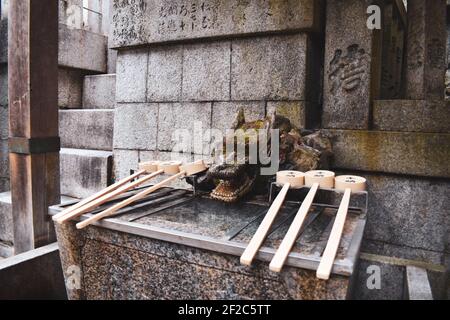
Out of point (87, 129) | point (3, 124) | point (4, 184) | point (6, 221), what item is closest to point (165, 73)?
point (87, 129)

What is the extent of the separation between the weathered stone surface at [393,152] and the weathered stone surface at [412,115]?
135 mm

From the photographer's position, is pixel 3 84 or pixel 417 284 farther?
pixel 3 84

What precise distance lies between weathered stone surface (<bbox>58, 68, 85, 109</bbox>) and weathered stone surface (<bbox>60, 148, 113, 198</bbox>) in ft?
6.67

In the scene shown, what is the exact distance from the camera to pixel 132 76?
588 centimetres

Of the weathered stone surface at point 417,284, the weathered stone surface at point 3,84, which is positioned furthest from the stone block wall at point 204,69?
the weathered stone surface at point 3,84

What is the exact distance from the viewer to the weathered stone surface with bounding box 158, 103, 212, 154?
5.19 meters

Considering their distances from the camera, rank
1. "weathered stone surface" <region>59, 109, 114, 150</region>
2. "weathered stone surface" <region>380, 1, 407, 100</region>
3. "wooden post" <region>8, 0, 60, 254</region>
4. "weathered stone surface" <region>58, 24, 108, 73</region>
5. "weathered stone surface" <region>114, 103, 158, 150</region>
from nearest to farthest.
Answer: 1. "wooden post" <region>8, 0, 60, 254</region>
2. "weathered stone surface" <region>380, 1, 407, 100</region>
3. "weathered stone surface" <region>114, 103, 158, 150</region>
4. "weathered stone surface" <region>59, 109, 114, 150</region>
5. "weathered stone surface" <region>58, 24, 108, 73</region>

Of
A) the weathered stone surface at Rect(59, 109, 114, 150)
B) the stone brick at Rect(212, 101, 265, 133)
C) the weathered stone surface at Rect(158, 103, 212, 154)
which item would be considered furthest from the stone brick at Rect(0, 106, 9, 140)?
the stone brick at Rect(212, 101, 265, 133)

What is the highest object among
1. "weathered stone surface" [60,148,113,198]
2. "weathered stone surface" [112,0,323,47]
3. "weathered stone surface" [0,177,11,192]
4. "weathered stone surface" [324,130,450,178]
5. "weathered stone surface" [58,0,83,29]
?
"weathered stone surface" [58,0,83,29]

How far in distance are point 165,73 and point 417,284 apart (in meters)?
4.46

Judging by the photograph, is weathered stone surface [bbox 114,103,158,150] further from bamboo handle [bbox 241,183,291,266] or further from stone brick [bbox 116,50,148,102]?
bamboo handle [bbox 241,183,291,266]

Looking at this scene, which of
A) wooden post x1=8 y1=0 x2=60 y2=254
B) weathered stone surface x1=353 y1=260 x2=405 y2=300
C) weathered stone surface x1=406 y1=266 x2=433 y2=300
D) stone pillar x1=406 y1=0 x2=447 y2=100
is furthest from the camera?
stone pillar x1=406 y1=0 x2=447 y2=100

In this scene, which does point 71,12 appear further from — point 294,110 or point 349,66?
point 349,66
